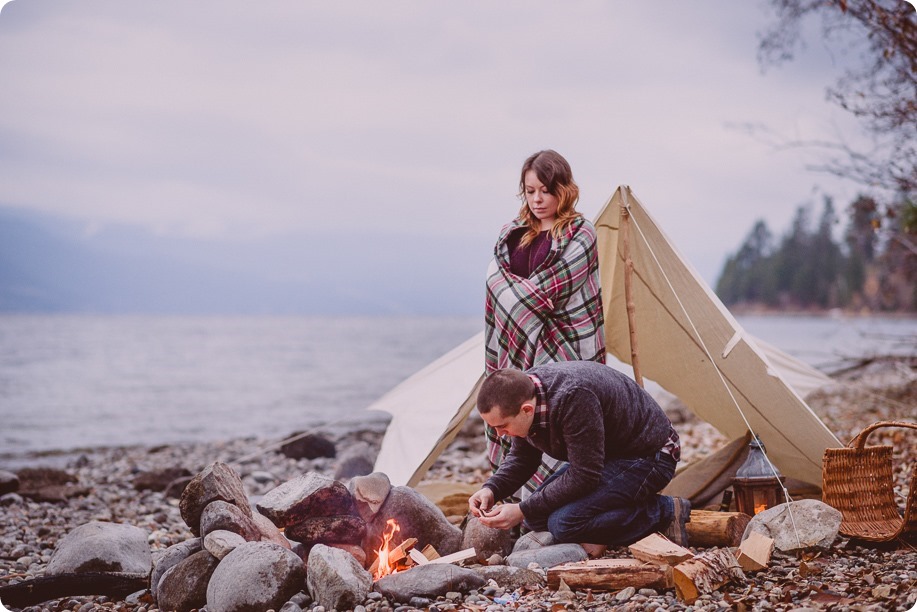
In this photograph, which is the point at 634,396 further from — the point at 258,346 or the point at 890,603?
the point at 258,346

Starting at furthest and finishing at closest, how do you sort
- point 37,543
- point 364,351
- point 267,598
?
point 364,351, point 37,543, point 267,598

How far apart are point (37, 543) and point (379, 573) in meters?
2.70

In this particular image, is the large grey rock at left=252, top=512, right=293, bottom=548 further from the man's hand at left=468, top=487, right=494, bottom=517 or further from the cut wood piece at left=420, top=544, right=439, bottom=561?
the man's hand at left=468, top=487, right=494, bottom=517

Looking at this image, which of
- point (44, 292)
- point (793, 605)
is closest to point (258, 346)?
point (793, 605)

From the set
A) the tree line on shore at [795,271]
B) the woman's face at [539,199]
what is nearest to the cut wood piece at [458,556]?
the woman's face at [539,199]

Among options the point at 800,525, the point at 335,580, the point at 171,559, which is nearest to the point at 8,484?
the point at 171,559

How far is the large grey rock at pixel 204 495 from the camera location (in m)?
3.48

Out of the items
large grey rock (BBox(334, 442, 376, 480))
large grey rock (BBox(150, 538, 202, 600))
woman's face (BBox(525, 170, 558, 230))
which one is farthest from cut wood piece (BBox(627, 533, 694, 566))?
large grey rock (BBox(334, 442, 376, 480))

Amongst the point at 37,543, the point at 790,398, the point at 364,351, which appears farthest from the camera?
the point at 364,351

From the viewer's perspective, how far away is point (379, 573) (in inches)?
133

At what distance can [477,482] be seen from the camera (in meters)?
5.87

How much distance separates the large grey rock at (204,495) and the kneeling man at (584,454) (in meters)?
1.16

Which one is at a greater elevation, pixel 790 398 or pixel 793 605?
pixel 790 398

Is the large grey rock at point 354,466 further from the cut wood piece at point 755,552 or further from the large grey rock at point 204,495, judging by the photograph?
the cut wood piece at point 755,552
